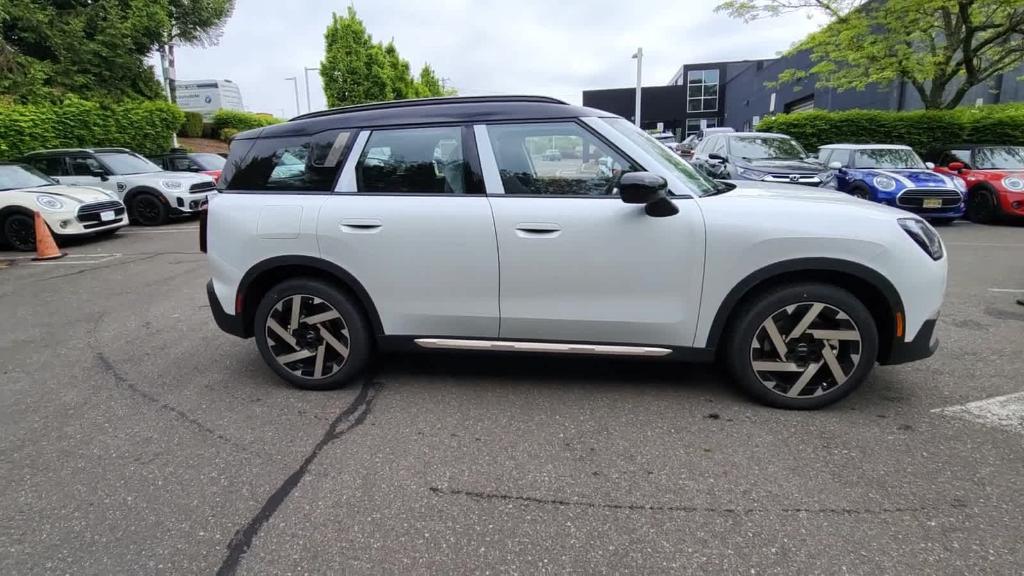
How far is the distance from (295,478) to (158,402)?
60.4 inches

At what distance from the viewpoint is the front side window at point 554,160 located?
3.31 m

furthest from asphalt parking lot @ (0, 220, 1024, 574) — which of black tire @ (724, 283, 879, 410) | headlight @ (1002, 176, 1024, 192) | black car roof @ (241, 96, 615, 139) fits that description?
headlight @ (1002, 176, 1024, 192)

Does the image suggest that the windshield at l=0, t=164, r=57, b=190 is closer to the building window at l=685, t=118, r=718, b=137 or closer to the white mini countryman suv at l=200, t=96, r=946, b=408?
the white mini countryman suv at l=200, t=96, r=946, b=408

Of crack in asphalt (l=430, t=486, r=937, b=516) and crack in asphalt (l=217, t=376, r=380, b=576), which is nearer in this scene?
crack in asphalt (l=217, t=376, r=380, b=576)

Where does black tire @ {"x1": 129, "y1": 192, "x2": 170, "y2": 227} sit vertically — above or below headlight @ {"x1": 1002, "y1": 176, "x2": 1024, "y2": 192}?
below

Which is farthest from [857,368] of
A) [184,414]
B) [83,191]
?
[83,191]

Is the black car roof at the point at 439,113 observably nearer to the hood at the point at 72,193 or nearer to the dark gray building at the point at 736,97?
the hood at the point at 72,193

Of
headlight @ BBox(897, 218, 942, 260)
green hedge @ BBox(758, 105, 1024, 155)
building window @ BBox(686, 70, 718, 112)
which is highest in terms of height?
building window @ BBox(686, 70, 718, 112)

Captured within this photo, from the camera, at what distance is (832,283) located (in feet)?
10.5

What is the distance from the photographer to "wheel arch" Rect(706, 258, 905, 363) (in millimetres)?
3076

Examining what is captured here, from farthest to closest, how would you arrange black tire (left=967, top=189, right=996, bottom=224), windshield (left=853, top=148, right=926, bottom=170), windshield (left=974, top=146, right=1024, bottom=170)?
windshield (left=974, top=146, right=1024, bottom=170) < windshield (left=853, top=148, right=926, bottom=170) < black tire (left=967, top=189, right=996, bottom=224)

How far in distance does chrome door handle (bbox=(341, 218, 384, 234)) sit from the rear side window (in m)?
0.27

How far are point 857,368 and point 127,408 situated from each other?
4.33m

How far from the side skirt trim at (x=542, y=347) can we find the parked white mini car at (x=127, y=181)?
11168 millimetres
